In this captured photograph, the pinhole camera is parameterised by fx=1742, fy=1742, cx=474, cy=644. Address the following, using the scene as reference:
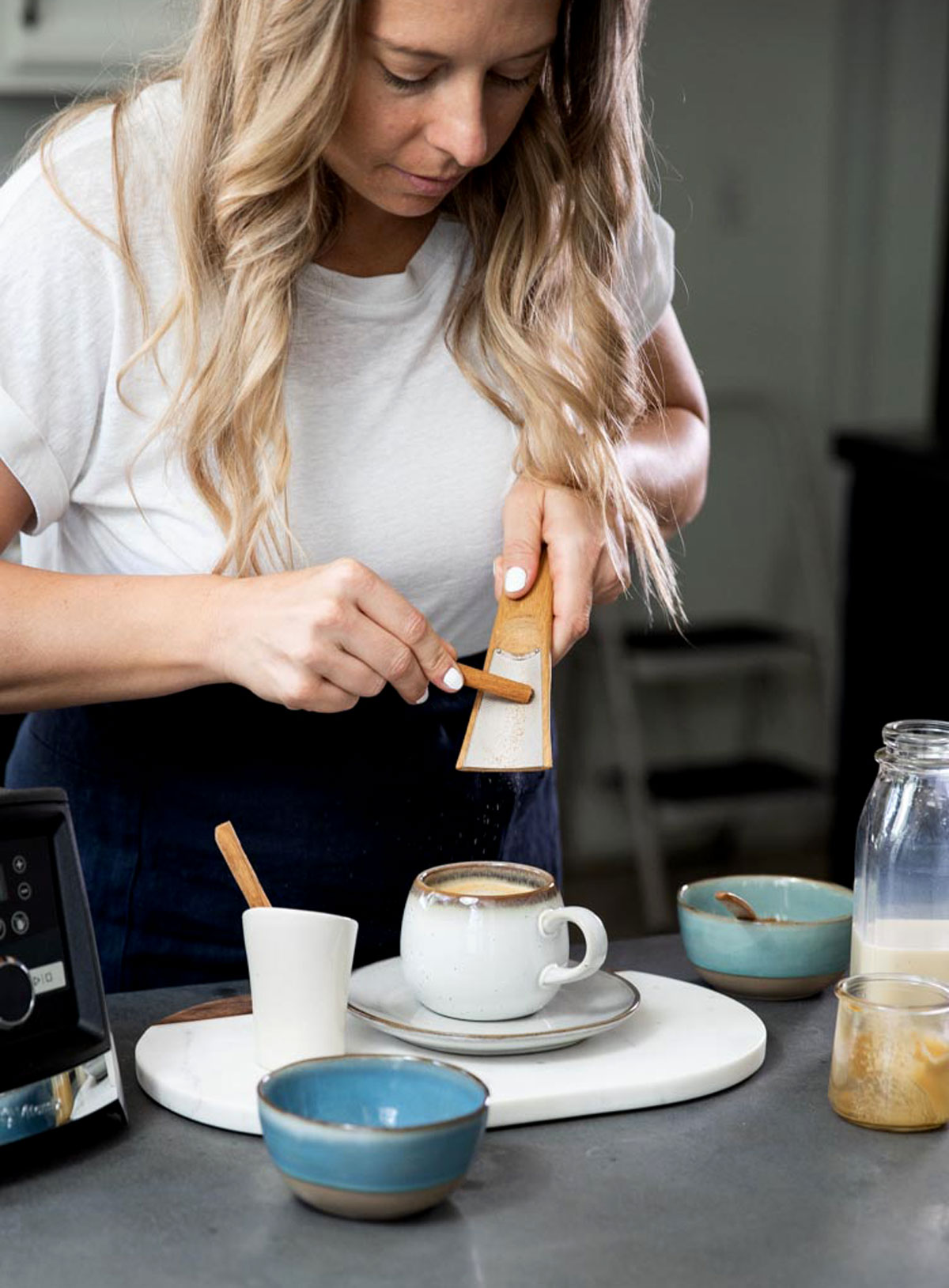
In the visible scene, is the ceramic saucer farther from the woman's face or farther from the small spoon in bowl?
the woman's face

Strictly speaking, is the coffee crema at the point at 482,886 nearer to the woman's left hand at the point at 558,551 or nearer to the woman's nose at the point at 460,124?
the woman's left hand at the point at 558,551

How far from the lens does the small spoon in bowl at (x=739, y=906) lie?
1.34 metres

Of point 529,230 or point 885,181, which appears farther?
point 885,181

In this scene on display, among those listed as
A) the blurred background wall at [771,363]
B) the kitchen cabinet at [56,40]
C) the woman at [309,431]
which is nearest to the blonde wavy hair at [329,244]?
the woman at [309,431]

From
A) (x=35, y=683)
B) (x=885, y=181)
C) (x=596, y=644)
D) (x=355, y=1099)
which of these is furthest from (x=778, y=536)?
(x=355, y=1099)

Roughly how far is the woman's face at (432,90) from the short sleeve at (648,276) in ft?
0.93

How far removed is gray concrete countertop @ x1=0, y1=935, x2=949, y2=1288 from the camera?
937mm

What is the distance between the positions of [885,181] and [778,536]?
0.85m

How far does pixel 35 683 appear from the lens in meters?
1.40

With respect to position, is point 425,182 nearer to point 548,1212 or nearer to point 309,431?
point 309,431

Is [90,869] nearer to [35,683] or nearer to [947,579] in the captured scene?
[35,683]

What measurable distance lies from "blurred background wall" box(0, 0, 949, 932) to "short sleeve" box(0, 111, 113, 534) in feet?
7.93

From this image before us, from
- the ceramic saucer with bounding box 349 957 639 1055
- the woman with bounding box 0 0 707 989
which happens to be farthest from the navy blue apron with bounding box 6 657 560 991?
the ceramic saucer with bounding box 349 957 639 1055

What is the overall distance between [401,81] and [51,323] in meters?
0.34
